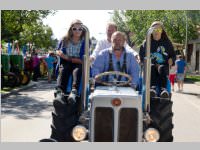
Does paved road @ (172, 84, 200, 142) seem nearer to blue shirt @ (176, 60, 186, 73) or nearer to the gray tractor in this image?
the gray tractor

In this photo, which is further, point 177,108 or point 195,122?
point 177,108

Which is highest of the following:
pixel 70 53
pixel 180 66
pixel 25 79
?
pixel 70 53

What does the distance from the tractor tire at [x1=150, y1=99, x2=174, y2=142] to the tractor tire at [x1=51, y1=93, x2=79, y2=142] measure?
1.22 meters

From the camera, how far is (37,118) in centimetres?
1321

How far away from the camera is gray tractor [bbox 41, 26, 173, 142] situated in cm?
657

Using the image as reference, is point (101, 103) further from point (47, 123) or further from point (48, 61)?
point (48, 61)

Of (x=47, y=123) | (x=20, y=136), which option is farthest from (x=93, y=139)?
(x=47, y=123)

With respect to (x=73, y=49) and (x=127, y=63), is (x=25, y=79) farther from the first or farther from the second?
(x=127, y=63)

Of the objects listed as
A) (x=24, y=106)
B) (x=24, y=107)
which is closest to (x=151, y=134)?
(x=24, y=107)

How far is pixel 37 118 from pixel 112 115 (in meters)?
6.89

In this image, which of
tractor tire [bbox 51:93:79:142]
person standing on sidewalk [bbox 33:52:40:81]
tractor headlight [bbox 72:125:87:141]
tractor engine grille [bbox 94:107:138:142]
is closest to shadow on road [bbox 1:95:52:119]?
tractor tire [bbox 51:93:79:142]

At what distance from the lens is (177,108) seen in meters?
16.2

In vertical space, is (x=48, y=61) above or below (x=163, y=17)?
below

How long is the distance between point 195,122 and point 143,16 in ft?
113
